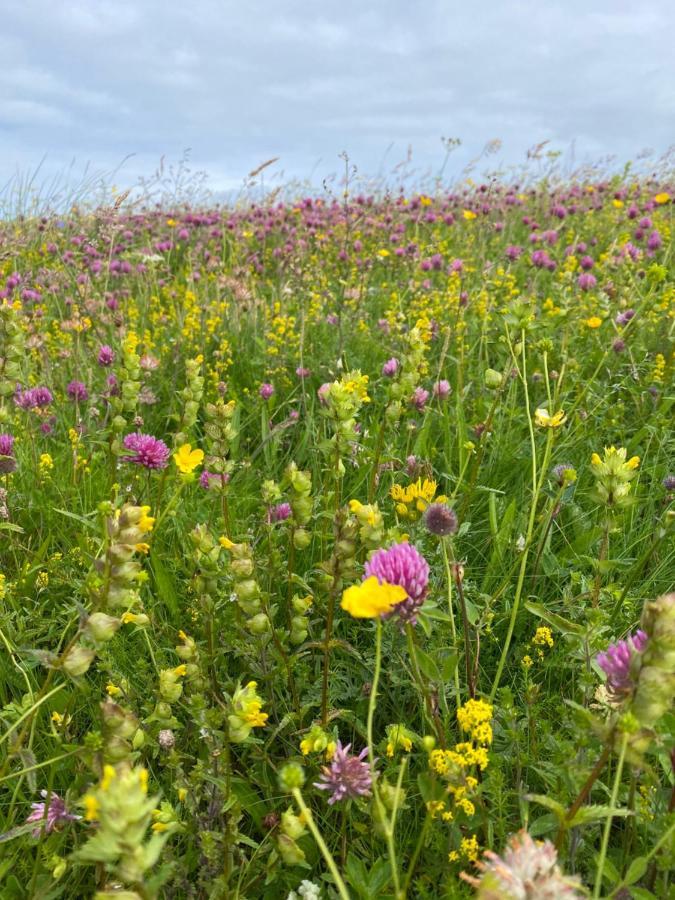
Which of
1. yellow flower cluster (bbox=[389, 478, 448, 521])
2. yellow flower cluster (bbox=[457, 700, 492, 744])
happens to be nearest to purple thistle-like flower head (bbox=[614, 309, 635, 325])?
yellow flower cluster (bbox=[389, 478, 448, 521])

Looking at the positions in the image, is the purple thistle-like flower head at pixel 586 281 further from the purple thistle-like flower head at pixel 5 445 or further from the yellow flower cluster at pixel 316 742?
the yellow flower cluster at pixel 316 742

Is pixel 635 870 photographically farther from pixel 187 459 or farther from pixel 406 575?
pixel 187 459

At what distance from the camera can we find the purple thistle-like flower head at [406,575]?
122 centimetres

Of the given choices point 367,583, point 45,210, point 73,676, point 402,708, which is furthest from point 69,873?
point 45,210

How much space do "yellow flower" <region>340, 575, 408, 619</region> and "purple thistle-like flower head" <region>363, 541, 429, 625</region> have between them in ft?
0.36

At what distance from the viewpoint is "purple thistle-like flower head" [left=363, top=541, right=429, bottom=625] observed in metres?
1.22

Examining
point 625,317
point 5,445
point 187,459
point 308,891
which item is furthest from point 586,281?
point 308,891

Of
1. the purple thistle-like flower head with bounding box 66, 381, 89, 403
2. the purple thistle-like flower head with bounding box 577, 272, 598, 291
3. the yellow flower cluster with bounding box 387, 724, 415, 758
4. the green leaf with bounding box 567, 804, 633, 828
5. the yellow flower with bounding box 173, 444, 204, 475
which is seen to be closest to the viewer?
the green leaf with bounding box 567, 804, 633, 828

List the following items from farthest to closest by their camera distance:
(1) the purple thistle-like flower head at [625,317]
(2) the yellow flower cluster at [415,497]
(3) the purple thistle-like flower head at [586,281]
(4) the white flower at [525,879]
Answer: (3) the purple thistle-like flower head at [586,281] → (1) the purple thistle-like flower head at [625,317] → (2) the yellow flower cluster at [415,497] → (4) the white flower at [525,879]

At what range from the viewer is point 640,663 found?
0.97 metres

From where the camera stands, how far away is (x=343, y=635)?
219cm

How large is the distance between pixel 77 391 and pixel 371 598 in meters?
2.76

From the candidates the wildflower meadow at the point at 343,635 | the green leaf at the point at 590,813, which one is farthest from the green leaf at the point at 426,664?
the green leaf at the point at 590,813

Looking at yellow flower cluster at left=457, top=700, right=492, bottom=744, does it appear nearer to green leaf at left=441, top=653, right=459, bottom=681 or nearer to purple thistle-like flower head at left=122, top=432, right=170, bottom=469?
green leaf at left=441, top=653, right=459, bottom=681
